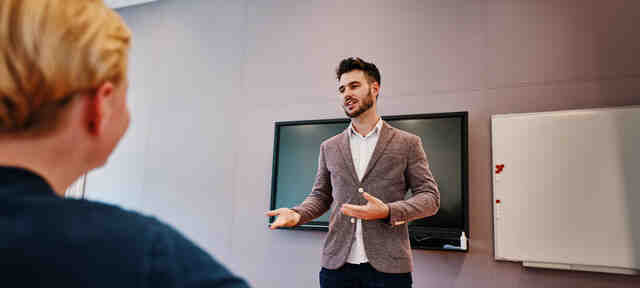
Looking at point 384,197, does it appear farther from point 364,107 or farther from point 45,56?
point 45,56

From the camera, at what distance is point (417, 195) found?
1.74m

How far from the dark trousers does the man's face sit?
0.71 metres

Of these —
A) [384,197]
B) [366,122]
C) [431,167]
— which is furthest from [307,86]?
[384,197]

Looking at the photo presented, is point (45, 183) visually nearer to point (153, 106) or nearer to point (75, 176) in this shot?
point (75, 176)

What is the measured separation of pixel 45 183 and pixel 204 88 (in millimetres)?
3594

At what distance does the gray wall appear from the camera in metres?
2.62

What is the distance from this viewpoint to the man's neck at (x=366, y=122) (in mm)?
1958

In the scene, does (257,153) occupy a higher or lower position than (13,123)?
higher

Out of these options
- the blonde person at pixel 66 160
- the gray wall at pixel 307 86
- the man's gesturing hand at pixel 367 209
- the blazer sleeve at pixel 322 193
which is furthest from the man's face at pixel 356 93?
the blonde person at pixel 66 160

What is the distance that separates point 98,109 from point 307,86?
118 inches

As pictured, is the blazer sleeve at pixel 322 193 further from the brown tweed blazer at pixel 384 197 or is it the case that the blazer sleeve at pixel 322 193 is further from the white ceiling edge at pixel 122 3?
the white ceiling edge at pixel 122 3

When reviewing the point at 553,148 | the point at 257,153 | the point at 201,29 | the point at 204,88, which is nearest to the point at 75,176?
the point at 553,148

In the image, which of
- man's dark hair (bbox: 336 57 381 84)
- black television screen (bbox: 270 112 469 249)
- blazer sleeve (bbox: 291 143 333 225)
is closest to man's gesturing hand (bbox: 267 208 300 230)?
blazer sleeve (bbox: 291 143 333 225)

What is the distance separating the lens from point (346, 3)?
3414 millimetres
